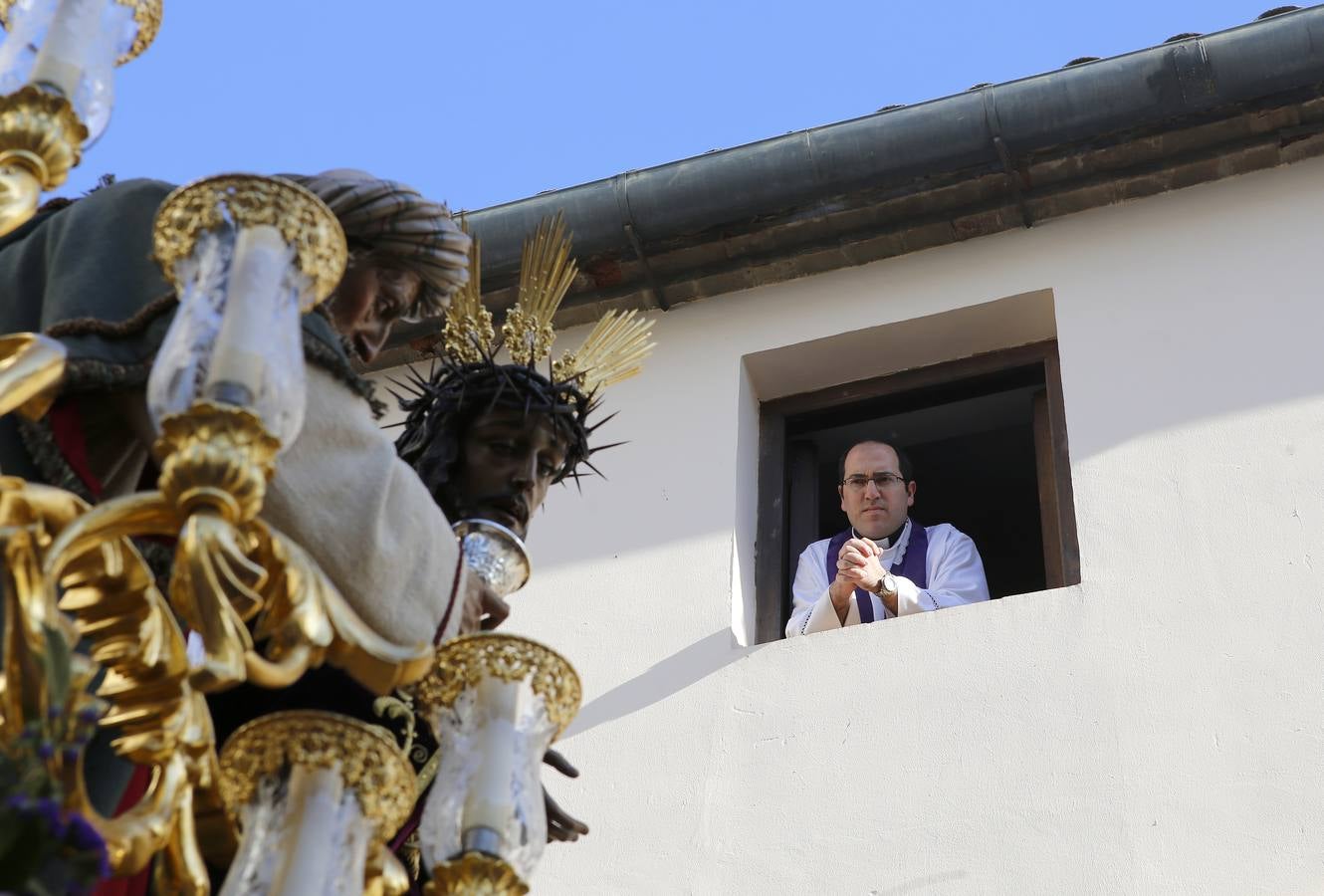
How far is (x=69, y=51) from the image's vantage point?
3.19m

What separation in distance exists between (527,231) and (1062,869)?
2.96m

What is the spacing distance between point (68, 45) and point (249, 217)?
562 mm

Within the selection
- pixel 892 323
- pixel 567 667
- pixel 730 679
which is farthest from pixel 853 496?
pixel 567 667

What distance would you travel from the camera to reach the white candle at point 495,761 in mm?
2791

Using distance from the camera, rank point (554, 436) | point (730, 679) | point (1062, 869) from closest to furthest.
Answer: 1. point (554, 436)
2. point (1062, 869)
3. point (730, 679)

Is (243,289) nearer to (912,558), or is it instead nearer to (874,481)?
(912,558)

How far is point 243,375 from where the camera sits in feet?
8.51

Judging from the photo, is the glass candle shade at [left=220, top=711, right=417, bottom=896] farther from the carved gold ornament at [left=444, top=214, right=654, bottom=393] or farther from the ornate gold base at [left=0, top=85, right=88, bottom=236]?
the carved gold ornament at [left=444, top=214, right=654, bottom=393]

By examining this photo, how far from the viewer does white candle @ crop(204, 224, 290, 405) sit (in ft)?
8.49

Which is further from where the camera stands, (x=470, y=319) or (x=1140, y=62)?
(x=1140, y=62)

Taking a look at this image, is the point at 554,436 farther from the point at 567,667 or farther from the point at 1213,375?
the point at 1213,375

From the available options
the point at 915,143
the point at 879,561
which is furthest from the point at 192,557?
the point at 915,143

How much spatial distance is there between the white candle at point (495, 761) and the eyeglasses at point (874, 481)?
3.94 meters

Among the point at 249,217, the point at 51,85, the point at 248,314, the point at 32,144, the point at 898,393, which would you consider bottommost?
the point at 248,314
